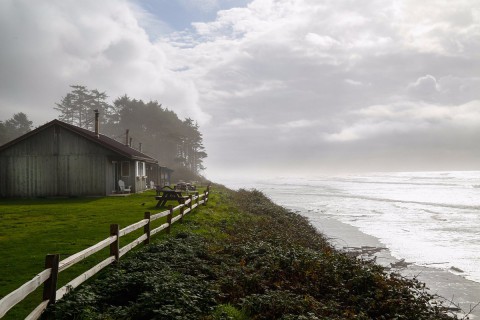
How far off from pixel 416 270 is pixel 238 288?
8.67 metres

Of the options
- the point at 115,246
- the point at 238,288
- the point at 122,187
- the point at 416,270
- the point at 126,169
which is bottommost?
the point at 416,270

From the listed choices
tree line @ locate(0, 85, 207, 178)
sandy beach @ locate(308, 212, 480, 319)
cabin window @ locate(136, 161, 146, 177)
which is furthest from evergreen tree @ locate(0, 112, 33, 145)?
sandy beach @ locate(308, 212, 480, 319)

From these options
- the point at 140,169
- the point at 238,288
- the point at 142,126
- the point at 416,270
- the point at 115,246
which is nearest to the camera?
the point at 238,288

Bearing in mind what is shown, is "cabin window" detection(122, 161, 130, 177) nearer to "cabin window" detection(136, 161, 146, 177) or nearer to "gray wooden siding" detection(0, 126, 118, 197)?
"cabin window" detection(136, 161, 146, 177)

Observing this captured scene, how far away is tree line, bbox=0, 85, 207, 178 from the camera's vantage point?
242 feet

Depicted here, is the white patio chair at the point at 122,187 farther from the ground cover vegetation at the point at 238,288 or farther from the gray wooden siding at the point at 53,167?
the ground cover vegetation at the point at 238,288

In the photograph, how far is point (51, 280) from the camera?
6609 millimetres

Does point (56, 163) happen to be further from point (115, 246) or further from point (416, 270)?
point (416, 270)

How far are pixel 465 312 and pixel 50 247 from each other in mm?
12608

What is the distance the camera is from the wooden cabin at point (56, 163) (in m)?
29.4

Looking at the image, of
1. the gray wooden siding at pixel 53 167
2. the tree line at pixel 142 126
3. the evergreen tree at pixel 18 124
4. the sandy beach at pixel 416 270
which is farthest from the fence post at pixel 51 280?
the evergreen tree at pixel 18 124

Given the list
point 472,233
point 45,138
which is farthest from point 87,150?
point 472,233

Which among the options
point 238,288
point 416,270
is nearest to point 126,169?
point 416,270

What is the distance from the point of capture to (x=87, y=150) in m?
29.7
